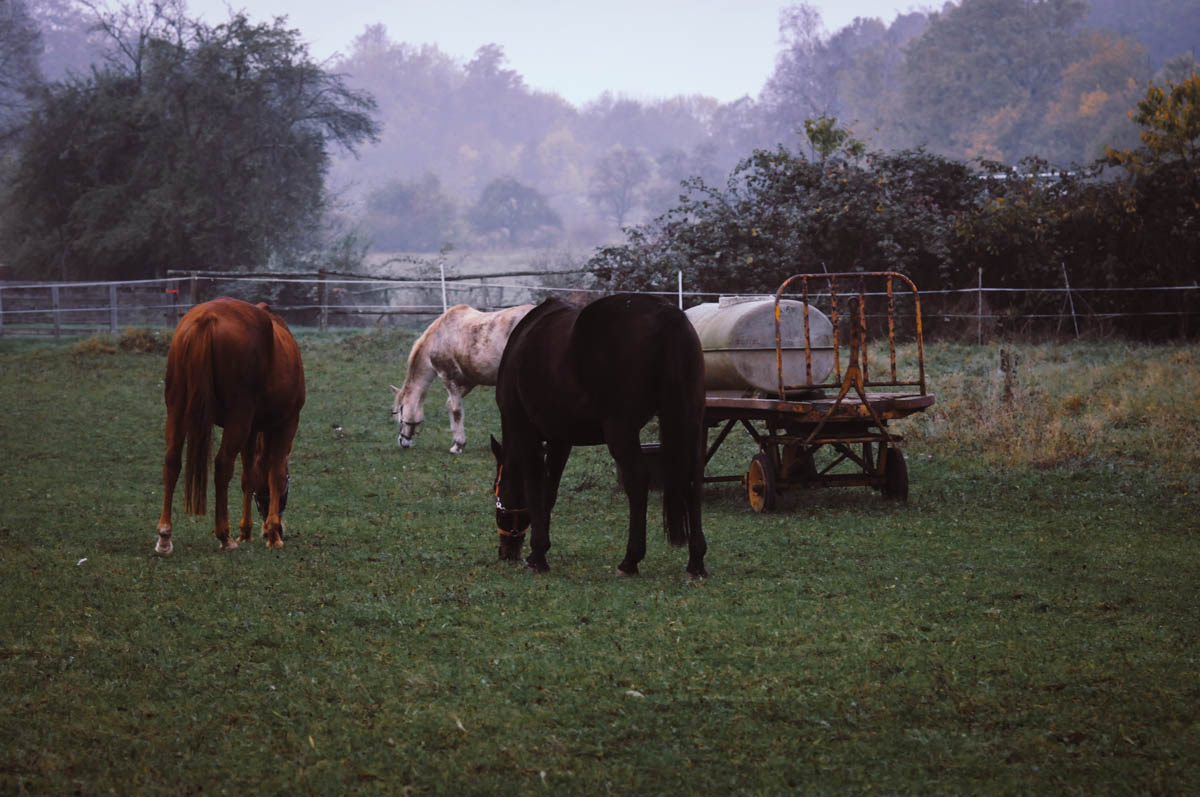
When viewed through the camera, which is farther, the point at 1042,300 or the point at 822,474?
the point at 1042,300

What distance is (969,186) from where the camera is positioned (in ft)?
83.1

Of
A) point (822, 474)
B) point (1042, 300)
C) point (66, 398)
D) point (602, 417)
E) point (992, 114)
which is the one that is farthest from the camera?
point (992, 114)

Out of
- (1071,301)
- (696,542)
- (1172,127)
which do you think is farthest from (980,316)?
(696,542)

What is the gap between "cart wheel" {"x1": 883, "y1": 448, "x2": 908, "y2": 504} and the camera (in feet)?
30.3

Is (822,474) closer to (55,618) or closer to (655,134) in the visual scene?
(55,618)

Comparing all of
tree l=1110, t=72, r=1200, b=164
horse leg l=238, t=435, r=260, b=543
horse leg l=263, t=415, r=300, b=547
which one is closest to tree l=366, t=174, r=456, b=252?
tree l=1110, t=72, r=1200, b=164

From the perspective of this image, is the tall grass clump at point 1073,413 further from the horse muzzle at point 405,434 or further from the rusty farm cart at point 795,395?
the horse muzzle at point 405,434

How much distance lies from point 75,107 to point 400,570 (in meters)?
31.7


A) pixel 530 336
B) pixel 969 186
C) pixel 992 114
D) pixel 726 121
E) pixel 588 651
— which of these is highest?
pixel 726 121

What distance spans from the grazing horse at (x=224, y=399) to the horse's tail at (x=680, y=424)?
2.79m

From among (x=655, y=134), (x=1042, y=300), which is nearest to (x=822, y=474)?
(x=1042, y=300)

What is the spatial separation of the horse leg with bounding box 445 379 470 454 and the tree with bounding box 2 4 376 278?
2117 cm

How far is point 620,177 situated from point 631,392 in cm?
7390

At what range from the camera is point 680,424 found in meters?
6.12
